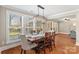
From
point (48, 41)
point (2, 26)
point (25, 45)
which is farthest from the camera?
point (48, 41)

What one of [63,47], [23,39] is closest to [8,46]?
[23,39]

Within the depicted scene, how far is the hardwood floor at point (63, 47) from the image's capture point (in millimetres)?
1896

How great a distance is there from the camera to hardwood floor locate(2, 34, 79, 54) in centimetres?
190

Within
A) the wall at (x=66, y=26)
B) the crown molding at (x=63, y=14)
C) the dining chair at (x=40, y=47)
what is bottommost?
the dining chair at (x=40, y=47)

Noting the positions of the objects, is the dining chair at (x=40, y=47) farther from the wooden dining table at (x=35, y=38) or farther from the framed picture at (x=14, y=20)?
the framed picture at (x=14, y=20)

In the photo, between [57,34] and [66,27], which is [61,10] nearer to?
[66,27]

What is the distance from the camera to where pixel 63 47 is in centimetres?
196

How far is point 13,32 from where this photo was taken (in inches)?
76.2

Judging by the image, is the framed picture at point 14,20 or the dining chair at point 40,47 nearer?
the framed picture at point 14,20

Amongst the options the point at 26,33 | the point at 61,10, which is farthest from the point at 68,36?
the point at 26,33

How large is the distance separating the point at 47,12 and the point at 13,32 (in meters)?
0.86

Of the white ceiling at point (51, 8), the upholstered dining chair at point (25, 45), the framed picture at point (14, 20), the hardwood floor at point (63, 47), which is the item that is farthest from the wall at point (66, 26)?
the framed picture at point (14, 20)

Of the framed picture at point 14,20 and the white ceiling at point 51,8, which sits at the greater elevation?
the white ceiling at point 51,8

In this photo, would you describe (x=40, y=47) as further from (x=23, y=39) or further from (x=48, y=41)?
(x=23, y=39)
